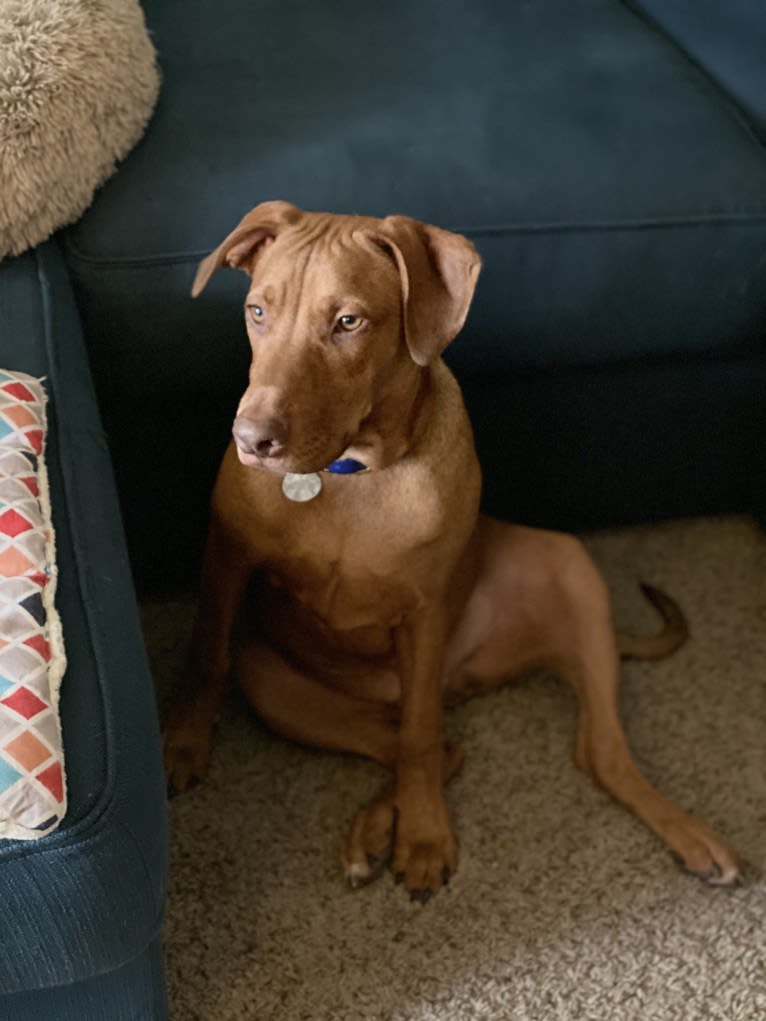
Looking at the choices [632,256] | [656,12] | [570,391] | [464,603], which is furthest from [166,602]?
[656,12]

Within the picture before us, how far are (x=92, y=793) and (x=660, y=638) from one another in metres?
1.03

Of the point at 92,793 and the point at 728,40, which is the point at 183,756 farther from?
the point at 728,40

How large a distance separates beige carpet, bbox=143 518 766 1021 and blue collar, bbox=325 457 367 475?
45cm

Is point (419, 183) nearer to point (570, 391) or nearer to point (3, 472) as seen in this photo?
point (570, 391)

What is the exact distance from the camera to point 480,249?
4.81 ft

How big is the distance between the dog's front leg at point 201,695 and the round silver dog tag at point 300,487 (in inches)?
7.6

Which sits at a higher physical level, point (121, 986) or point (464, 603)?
point (121, 986)

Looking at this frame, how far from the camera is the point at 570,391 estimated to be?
1690 mm

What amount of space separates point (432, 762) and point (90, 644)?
59cm

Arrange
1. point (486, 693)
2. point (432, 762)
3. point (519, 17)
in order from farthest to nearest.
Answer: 1. point (519, 17)
2. point (486, 693)
3. point (432, 762)

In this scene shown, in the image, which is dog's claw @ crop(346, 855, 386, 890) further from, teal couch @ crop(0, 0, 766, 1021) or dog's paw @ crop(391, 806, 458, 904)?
teal couch @ crop(0, 0, 766, 1021)

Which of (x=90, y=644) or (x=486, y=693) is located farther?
(x=486, y=693)

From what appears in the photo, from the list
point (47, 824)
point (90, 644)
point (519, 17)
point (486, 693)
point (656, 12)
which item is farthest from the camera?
point (656, 12)

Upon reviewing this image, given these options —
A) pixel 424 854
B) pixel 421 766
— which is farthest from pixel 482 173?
pixel 424 854
